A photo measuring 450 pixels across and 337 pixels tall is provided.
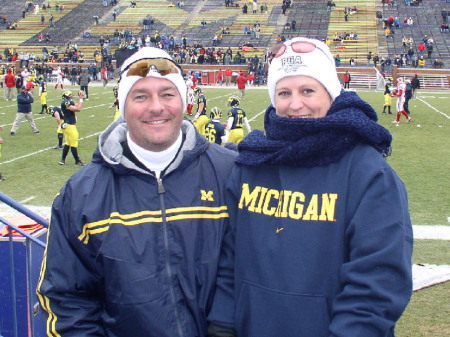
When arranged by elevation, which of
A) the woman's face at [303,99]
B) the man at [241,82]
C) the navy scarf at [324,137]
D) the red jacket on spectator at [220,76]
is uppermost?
the woman's face at [303,99]

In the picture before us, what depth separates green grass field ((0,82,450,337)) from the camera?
5699 millimetres

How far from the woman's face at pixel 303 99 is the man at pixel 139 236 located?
1.38 feet

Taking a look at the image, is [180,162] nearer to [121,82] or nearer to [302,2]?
[121,82]

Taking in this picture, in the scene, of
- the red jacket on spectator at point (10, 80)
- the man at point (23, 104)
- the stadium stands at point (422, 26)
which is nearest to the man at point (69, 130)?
the man at point (23, 104)

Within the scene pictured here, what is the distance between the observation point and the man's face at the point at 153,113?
96.4 inches

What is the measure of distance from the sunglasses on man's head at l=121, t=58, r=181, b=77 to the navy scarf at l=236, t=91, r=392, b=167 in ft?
1.79

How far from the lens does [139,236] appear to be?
2.35 meters

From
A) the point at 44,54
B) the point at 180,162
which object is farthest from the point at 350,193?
the point at 44,54

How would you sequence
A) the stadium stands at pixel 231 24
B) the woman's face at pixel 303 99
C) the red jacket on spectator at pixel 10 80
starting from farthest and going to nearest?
the stadium stands at pixel 231 24
the red jacket on spectator at pixel 10 80
the woman's face at pixel 303 99

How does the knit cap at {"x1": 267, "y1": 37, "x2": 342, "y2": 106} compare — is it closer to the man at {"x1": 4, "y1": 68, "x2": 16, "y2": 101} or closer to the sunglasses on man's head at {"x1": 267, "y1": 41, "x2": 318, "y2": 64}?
the sunglasses on man's head at {"x1": 267, "y1": 41, "x2": 318, "y2": 64}

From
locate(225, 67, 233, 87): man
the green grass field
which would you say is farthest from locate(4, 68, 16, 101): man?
locate(225, 67, 233, 87): man

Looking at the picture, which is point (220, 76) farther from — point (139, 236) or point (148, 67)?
point (139, 236)

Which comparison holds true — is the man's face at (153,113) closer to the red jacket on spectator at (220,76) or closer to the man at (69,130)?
the man at (69,130)

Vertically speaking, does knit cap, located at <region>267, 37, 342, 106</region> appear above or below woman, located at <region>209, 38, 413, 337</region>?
above
